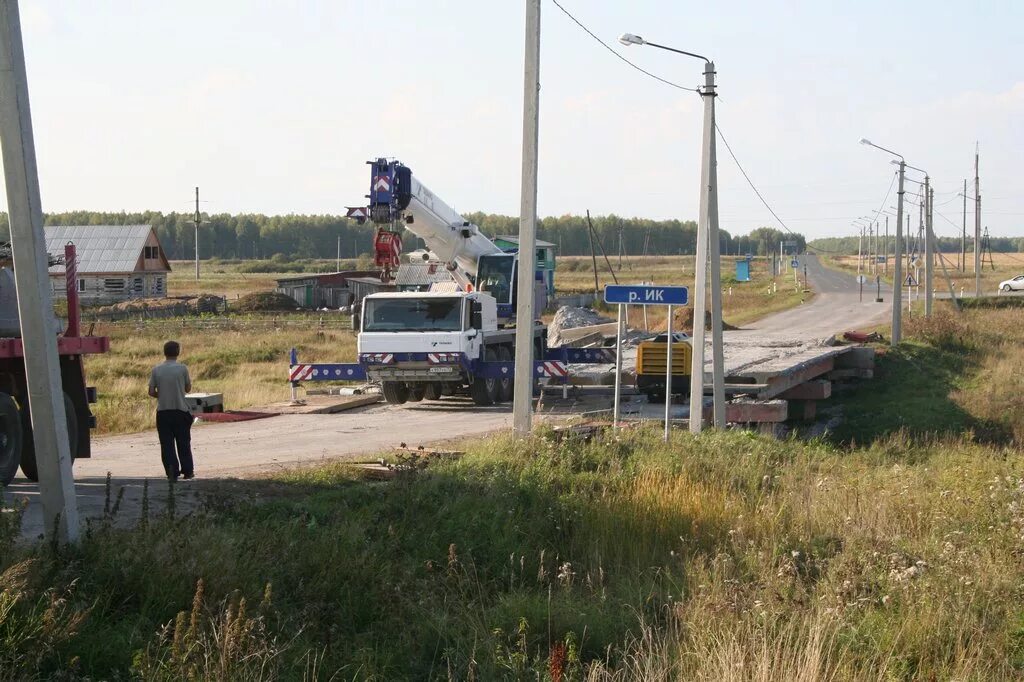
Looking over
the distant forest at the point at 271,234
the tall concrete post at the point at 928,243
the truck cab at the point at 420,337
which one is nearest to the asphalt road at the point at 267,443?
the truck cab at the point at 420,337

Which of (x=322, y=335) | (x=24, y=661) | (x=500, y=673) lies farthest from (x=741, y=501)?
(x=322, y=335)

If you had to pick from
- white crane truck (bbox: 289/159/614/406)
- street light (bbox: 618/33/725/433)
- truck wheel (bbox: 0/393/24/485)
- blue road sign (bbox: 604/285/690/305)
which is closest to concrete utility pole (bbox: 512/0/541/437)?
blue road sign (bbox: 604/285/690/305)

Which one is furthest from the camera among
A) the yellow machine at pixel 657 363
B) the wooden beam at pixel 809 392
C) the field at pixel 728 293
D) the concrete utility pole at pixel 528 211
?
the field at pixel 728 293

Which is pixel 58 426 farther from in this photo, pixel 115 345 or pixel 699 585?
pixel 115 345

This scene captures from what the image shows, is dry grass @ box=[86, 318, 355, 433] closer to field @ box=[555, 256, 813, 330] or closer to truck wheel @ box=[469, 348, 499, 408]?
truck wheel @ box=[469, 348, 499, 408]

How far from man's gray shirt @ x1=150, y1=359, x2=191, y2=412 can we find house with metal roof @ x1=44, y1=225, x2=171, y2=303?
222ft

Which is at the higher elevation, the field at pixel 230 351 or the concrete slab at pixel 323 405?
the concrete slab at pixel 323 405

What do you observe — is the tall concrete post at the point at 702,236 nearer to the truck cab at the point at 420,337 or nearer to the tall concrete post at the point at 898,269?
the truck cab at the point at 420,337

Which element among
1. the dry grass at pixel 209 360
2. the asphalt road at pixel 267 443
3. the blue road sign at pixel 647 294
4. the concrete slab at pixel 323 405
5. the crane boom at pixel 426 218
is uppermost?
the crane boom at pixel 426 218

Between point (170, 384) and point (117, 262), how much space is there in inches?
2764

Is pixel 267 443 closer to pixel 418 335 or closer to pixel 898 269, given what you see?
pixel 418 335

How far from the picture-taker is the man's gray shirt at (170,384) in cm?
1282

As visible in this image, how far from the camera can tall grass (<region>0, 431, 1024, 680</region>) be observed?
23.3ft

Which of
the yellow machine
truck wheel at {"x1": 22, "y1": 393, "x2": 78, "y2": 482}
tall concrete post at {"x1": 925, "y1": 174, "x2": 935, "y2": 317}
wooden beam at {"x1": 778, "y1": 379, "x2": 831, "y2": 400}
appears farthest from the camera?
tall concrete post at {"x1": 925, "y1": 174, "x2": 935, "y2": 317}
